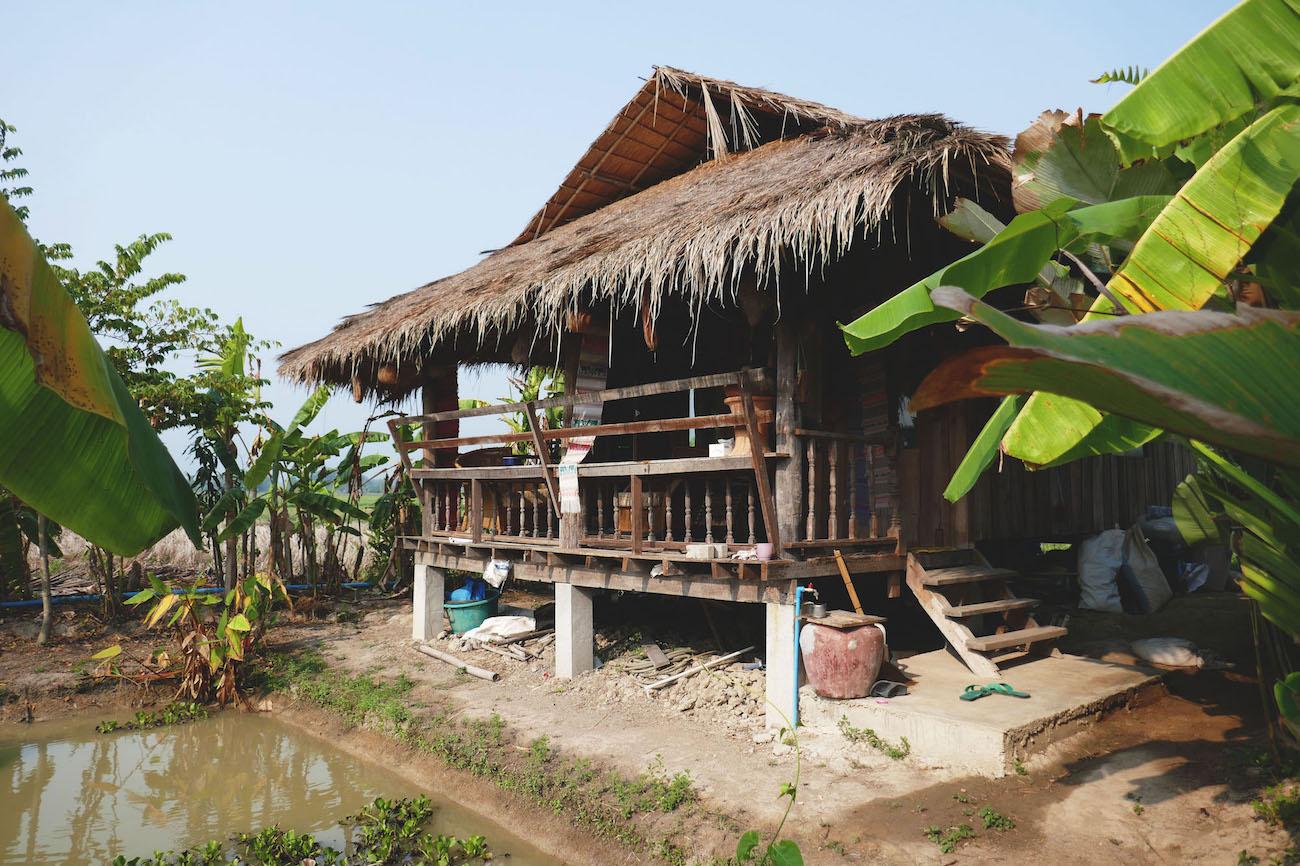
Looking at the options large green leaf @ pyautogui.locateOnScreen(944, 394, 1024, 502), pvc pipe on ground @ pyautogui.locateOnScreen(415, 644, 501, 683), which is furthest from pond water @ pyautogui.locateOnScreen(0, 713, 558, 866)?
large green leaf @ pyautogui.locateOnScreen(944, 394, 1024, 502)

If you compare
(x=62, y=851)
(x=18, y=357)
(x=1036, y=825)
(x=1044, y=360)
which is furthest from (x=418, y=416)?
(x=1044, y=360)

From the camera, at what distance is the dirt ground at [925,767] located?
11.9 ft

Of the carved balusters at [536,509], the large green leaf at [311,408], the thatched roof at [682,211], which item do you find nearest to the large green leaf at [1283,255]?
the thatched roof at [682,211]

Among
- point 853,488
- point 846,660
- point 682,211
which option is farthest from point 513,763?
point 682,211

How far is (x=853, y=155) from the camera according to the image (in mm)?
5305

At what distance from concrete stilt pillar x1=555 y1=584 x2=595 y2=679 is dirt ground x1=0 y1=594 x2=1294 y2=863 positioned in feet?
0.53

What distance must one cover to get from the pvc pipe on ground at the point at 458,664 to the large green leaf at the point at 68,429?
5.77 metres

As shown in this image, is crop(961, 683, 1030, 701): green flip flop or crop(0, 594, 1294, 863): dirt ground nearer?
crop(0, 594, 1294, 863): dirt ground

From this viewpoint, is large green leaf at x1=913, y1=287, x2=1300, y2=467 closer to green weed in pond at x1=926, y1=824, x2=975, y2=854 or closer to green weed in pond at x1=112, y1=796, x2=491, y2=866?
green weed in pond at x1=926, y1=824, x2=975, y2=854

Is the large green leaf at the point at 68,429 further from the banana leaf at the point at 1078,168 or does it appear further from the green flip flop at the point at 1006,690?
the green flip flop at the point at 1006,690

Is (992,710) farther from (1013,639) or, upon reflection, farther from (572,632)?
(572,632)

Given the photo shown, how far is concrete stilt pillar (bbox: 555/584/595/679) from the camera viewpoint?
22.5 feet

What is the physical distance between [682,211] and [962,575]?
3467 millimetres

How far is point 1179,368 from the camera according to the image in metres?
0.91
